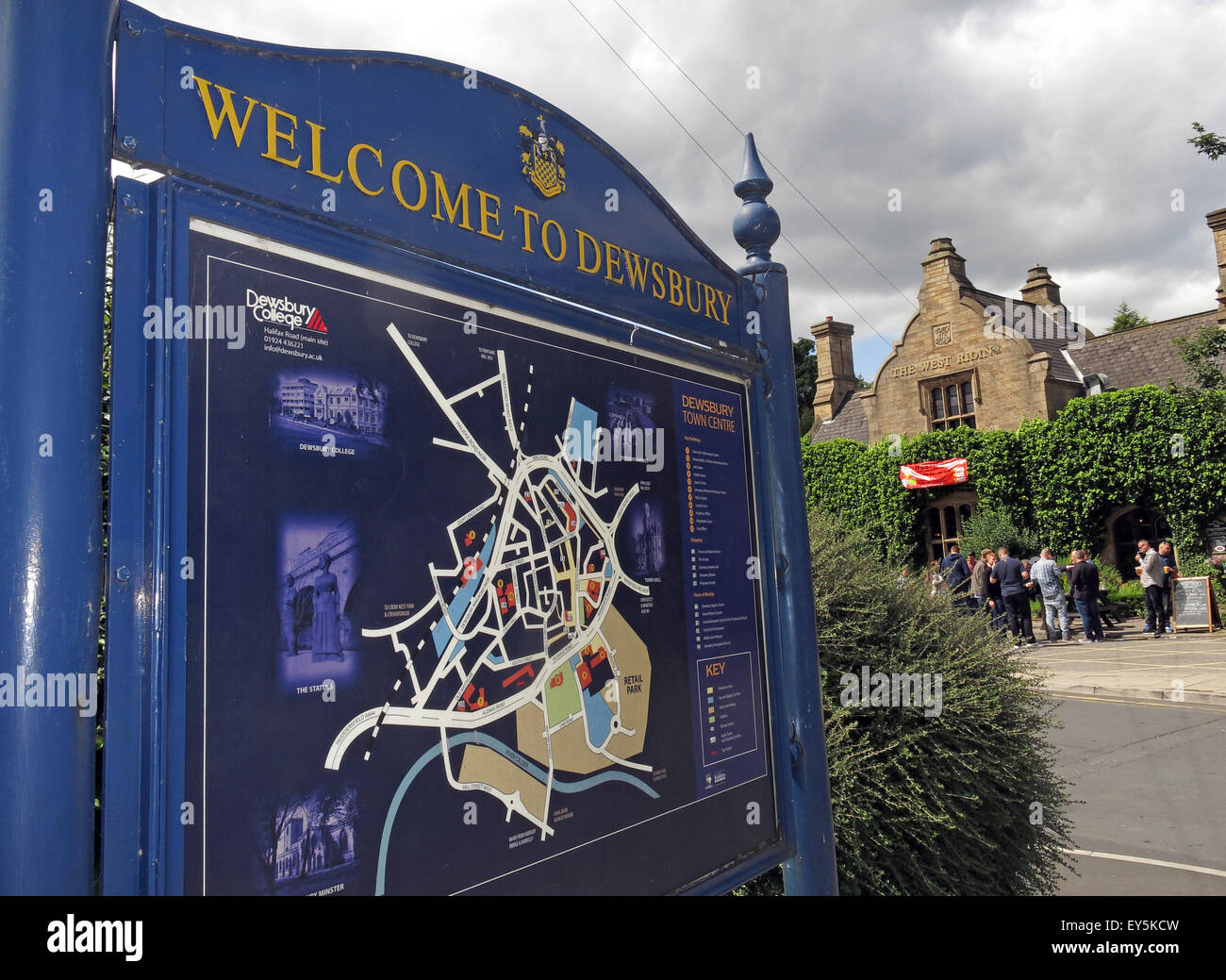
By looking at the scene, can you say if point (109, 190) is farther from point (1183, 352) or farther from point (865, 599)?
point (1183, 352)

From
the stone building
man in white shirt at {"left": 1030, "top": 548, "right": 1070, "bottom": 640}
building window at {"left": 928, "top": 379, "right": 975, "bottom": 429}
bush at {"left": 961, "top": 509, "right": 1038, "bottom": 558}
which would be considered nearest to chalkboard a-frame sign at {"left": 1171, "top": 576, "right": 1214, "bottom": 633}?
man in white shirt at {"left": 1030, "top": 548, "right": 1070, "bottom": 640}

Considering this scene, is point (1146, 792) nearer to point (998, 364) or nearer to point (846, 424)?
point (998, 364)

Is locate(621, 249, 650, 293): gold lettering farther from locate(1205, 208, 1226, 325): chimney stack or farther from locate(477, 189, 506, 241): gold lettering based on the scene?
locate(1205, 208, 1226, 325): chimney stack

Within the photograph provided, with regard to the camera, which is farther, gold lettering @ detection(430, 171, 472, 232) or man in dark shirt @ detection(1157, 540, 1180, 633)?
man in dark shirt @ detection(1157, 540, 1180, 633)

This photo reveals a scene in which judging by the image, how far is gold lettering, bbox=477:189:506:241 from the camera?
222cm

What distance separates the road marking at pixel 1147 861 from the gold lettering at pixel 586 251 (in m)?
4.38

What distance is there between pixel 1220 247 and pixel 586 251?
898 inches

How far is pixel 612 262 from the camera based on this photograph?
2660 millimetres

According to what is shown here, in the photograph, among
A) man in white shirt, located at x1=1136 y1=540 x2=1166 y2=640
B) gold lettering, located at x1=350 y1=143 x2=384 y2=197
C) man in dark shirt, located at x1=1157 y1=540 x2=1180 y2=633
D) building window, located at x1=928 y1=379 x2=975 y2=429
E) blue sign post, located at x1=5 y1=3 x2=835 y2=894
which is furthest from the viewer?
building window, located at x1=928 y1=379 x2=975 y2=429

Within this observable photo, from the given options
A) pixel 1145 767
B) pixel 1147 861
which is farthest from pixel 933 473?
pixel 1147 861

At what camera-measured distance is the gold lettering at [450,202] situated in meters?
2.11

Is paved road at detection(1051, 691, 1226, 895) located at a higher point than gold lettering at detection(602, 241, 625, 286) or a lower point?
lower
